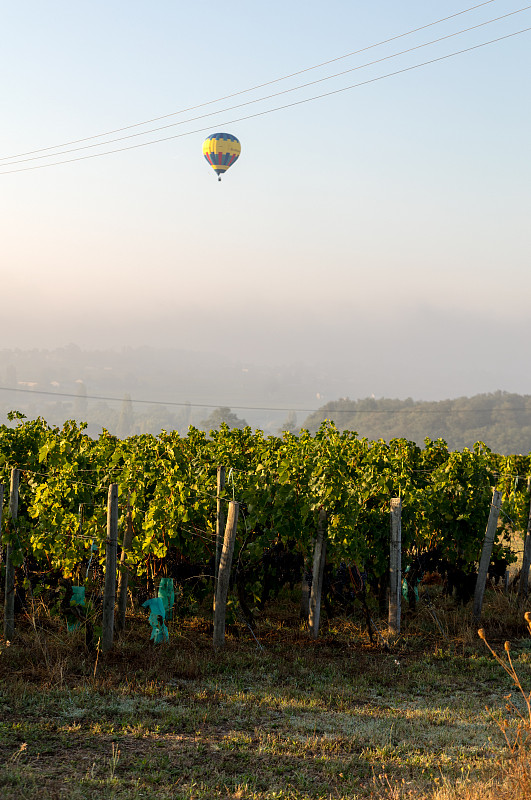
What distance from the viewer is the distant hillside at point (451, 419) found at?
13512cm

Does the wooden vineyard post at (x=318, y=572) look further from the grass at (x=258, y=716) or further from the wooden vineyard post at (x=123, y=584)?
the wooden vineyard post at (x=123, y=584)

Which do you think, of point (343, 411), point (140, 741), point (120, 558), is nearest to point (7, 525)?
point (120, 558)

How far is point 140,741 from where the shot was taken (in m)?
5.51

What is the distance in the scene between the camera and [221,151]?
52.5 m

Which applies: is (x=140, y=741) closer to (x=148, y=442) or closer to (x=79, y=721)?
(x=79, y=721)

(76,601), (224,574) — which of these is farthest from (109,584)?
(224,574)

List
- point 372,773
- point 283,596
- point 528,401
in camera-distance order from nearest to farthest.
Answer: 1. point 372,773
2. point 283,596
3. point 528,401

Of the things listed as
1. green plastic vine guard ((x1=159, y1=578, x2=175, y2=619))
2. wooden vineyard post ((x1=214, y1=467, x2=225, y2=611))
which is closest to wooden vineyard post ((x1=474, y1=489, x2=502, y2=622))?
wooden vineyard post ((x1=214, y1=467, x2=225, y2=611))

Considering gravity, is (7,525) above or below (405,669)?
above

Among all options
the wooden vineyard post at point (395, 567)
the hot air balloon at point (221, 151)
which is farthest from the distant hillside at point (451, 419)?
the wooden vineyard post at point (395, 567)

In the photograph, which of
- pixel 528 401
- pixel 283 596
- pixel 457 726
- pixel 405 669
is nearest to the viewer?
pixel 457 726

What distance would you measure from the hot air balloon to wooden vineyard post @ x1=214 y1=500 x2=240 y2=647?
1882 inches

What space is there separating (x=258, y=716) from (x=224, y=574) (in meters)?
1.99

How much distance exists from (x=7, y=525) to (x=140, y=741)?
3.66 metres
